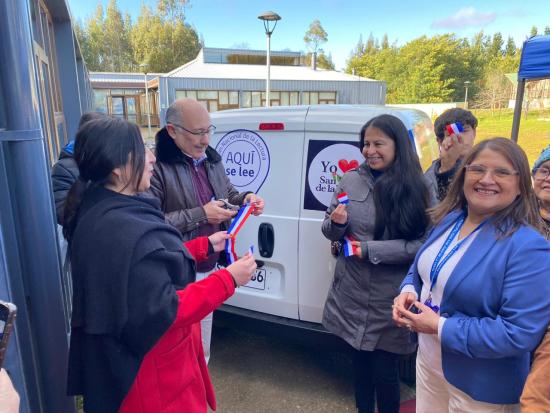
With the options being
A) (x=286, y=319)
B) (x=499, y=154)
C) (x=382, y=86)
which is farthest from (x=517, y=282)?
(x=382, y=86)

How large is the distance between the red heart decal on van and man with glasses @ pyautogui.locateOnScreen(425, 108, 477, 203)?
0.60 meters

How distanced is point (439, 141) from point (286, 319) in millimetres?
1778

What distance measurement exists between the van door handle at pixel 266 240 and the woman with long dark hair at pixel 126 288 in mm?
1260

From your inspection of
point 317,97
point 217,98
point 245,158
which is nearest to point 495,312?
point 245,158

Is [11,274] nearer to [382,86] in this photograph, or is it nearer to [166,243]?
[166,243]

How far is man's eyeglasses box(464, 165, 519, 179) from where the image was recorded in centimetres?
157

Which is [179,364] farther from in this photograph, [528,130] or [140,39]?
[140,39]

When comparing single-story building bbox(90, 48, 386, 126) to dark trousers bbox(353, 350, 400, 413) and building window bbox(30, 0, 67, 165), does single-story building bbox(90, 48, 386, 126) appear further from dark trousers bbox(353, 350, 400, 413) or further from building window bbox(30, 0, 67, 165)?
dark trousers bbox(353, 350, 400, 413)

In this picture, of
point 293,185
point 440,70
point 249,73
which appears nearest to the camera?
point 293,185

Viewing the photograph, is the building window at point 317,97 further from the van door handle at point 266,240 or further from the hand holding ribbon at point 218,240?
the hand holding ribbon at point 218,240

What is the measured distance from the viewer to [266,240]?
286cm

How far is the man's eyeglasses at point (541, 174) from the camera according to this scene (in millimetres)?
1911

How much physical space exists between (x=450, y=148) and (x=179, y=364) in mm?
2407

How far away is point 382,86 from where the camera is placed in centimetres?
3381
